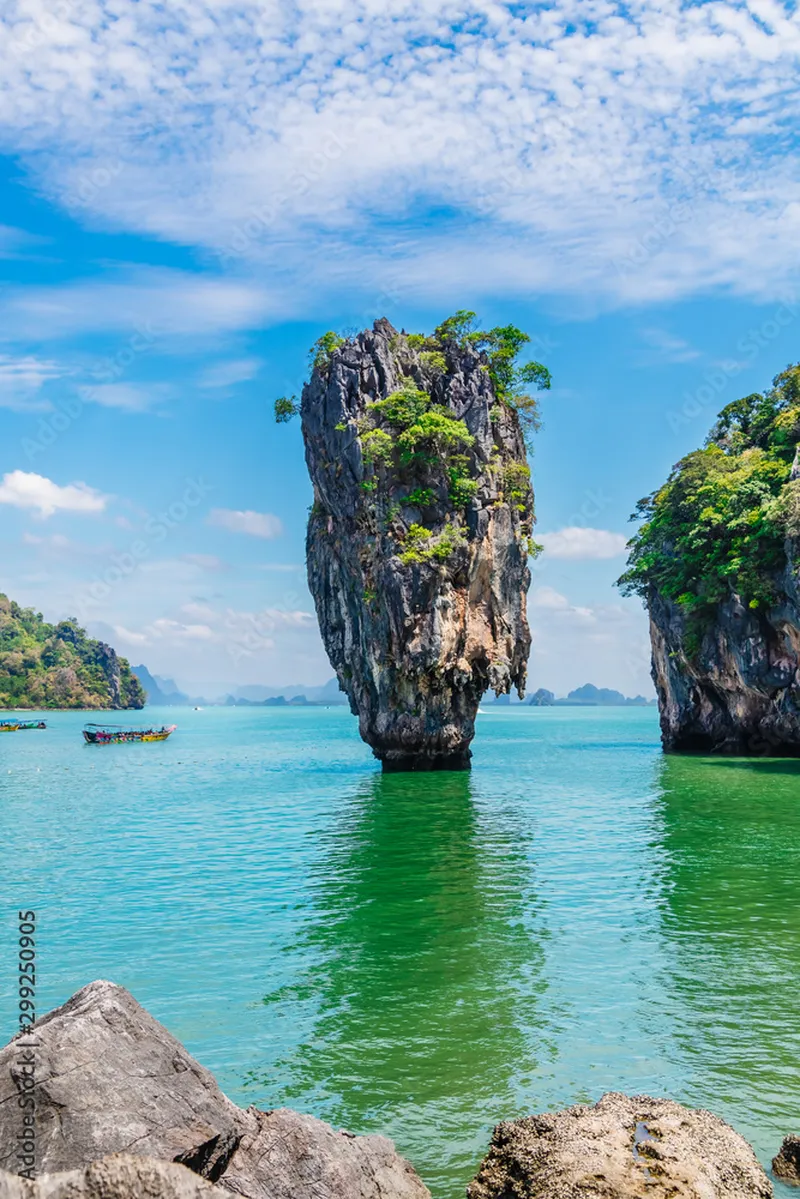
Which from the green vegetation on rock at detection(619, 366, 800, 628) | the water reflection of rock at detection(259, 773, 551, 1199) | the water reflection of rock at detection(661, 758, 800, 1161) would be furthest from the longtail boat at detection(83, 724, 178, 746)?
the water reflection of rock at detection(661, 758, 800, 1161)

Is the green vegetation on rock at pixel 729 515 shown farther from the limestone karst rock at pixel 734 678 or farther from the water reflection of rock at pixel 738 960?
the water reflection of rock at pixel 738 960

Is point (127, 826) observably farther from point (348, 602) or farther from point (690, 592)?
point (690, 592)

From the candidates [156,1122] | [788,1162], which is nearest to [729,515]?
[788,1162]

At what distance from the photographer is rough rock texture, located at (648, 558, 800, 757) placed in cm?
3931

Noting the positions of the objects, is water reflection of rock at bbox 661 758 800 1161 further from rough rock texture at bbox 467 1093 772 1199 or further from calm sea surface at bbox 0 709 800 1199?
rough rock texture at bbox 467 1093 772 1199

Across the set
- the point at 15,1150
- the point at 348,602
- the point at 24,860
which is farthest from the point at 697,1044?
the point at 348,602

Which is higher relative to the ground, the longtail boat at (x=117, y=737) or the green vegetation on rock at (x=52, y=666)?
the green vegetation on rock at (x=52, y=666)

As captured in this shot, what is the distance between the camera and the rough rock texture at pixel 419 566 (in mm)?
36344

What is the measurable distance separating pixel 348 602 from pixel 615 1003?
30.3m

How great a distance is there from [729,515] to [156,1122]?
1571 inches

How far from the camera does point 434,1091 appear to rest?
8.78 m

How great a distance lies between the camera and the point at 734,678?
43062 mm

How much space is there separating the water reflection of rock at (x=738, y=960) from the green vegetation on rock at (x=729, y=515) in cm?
1521

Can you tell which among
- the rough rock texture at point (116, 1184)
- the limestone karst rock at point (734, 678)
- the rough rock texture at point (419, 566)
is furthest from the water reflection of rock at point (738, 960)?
the limestone karst rock at point (734, 678)
